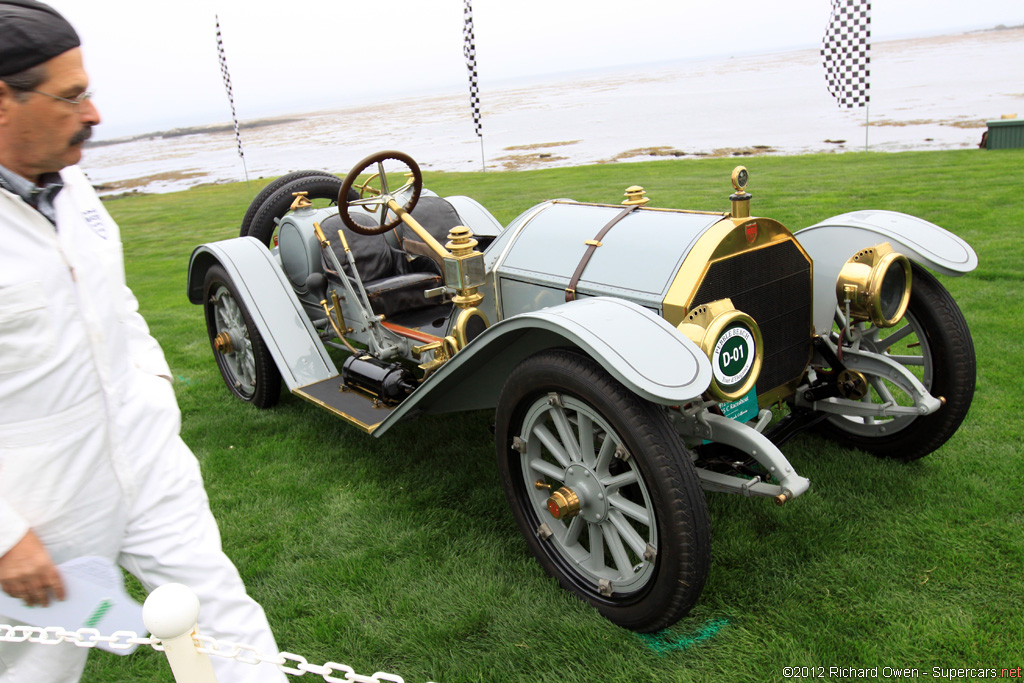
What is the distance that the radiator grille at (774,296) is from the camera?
274cm

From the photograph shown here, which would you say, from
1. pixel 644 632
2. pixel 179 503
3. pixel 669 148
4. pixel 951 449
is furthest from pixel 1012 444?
pixel 669 148

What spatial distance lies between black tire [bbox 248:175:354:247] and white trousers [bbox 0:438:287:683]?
11.1 ft

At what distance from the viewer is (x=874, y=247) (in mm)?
2971

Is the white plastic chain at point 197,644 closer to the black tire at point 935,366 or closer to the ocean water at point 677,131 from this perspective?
the black tire at point 935,366

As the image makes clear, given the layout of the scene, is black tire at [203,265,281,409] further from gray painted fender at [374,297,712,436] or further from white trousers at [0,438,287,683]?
white trousers at [0,438,287,683]

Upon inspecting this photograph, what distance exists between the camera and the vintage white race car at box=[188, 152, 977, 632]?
2301 mm

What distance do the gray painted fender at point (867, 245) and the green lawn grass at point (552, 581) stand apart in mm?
837

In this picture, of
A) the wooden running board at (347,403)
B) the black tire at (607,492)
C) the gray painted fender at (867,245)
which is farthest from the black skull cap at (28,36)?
the gray painted fender at (867,245)

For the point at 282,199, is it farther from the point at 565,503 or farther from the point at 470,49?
the point at 470,49

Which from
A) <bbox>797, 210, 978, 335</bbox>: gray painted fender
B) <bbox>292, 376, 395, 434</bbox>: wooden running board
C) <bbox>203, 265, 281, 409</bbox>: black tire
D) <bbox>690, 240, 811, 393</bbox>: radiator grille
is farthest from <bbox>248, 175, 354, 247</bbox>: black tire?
<bbox>797, 210, 978, 335</bbox>: gray painted fender

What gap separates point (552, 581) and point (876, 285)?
1.75 m

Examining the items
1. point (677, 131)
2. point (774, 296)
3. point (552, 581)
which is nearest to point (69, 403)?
point (552, 581)

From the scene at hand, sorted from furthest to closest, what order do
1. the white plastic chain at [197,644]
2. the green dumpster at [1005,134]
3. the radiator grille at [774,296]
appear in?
the green dumpster at [1005,134] → the radiator grille at [774,296] → the white plastic chain at [197,644]

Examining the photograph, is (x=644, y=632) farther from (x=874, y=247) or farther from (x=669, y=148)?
(x=669, y=148)
